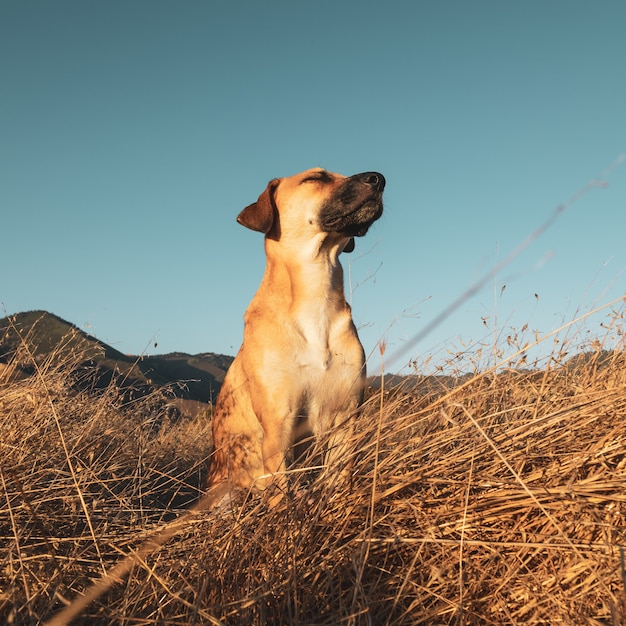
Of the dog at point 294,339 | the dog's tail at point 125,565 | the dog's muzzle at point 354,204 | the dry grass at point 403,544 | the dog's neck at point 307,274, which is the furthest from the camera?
the dog's muzzle at point 354,204

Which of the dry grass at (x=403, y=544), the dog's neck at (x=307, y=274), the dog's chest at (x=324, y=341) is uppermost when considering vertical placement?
the dog's neck at (x=307, y=274)

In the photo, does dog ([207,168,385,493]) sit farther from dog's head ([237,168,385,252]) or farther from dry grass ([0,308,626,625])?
dry grass ([0,308,626,625])

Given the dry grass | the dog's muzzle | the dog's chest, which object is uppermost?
the dog's muzzle

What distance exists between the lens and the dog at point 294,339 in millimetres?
3523

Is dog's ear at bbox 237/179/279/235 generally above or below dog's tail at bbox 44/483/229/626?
above

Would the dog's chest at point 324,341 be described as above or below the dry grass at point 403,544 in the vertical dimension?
above

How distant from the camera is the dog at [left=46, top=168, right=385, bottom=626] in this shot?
352 centimetres

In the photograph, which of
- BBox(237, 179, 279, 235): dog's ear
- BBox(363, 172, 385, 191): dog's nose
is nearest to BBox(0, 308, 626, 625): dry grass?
BBox(363, 172, 385, 191): dog's nose

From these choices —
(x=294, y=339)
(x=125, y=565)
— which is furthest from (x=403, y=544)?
(x=294, y=339)

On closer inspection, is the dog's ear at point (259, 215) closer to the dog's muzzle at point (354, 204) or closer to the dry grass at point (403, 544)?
the dog's muzzle at point (354, 204)

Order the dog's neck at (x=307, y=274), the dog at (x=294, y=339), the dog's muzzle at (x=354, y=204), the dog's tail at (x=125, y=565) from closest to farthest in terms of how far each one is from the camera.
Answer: the dog's tail at (x=125, y=565) → the dog at (x=294, y=339) → the dog's neck at (x=307, y=274) → the dog's muzzle at (x=354, y=204)

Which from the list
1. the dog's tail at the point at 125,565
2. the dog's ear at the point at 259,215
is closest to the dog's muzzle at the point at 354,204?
the dog's ear at the point at 259,215

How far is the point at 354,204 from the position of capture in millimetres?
4074

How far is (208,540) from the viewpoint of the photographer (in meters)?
2.35
